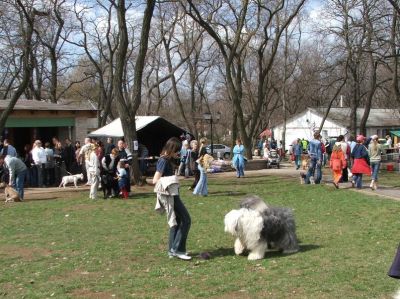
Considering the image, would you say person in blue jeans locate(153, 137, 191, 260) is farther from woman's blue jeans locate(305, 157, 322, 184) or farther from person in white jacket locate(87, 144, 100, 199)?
woman's blue jeans locate(305, 157, 322, 184)

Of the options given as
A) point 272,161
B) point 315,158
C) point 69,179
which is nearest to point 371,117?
point 272,161

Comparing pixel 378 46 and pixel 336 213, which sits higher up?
pixel 378 46

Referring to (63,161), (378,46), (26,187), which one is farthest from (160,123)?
(378,46)

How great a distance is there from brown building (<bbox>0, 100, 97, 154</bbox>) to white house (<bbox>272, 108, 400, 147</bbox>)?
37.0m

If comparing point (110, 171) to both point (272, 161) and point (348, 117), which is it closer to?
point (272, 161)

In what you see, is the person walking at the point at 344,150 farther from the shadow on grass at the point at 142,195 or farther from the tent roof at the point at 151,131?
the tent roof at the point at 151,131

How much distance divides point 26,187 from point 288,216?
14.0 meters

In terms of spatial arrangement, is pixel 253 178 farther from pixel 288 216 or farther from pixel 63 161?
pixel 288 216

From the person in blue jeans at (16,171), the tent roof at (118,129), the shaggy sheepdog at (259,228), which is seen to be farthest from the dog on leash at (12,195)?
the shaggy sheepdog at (259,228)

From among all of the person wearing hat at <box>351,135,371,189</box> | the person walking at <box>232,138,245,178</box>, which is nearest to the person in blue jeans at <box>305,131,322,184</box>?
the person wearing hat at <box>351,135,371,189</box>

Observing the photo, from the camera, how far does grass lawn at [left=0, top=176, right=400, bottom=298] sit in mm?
6410

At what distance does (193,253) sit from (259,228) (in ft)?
3.86

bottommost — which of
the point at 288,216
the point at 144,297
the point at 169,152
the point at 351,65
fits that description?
the point at 144,297

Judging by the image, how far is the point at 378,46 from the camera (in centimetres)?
2611
